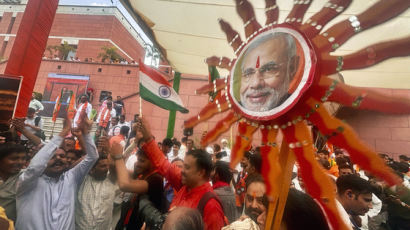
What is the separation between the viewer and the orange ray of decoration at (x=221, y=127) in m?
1.29

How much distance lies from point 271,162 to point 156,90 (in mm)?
1659

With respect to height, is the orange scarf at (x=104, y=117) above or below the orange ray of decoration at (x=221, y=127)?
above

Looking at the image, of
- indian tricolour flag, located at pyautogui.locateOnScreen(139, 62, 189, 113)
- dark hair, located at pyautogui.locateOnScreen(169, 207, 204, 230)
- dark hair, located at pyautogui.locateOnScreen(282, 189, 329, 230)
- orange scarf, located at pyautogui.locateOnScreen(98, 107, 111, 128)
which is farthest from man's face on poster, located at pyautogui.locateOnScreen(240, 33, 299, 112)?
orange scarf, located at pyautogui.locateOnScreen(98, 107, 111, 128)

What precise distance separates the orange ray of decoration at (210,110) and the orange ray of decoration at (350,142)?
48cm

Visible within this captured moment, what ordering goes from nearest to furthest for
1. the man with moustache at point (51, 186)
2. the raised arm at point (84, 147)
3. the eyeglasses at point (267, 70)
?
the eyeglasses at point (267, 70) < the man with moustache at point (51, 186) < the raised arm at point (84, 147)

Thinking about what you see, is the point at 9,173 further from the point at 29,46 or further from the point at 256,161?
the point at 29,46

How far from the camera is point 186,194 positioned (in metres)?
1.79

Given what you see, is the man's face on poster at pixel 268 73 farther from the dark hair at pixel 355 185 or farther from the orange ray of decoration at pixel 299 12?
the dark hair at pixel 355 185

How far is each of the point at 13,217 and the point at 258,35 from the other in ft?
7.11

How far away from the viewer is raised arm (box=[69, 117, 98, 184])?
6.99ft

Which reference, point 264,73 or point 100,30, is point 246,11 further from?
point 100,30

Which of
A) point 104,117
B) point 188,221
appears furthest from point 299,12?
point 104,117

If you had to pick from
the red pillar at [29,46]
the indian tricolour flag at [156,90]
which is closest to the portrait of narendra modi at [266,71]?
the indian tricolour flag at [156,90]

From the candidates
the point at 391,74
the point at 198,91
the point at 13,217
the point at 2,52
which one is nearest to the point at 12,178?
the point at 13,217
